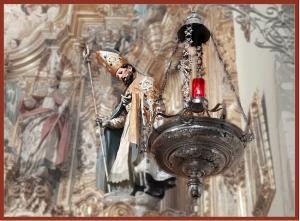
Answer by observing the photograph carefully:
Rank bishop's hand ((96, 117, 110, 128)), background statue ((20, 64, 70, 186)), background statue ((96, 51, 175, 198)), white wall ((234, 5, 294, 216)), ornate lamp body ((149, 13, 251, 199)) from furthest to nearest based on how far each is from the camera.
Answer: background statue ((20, 64, 70, 186)) → white wall ((234, 5, 294, 216)) → bishop's hand ((96, 117, 110, 128)) → background statue ((96, 51, 175, 198)) → ornate lamp body ((149, 13, 251, 199))

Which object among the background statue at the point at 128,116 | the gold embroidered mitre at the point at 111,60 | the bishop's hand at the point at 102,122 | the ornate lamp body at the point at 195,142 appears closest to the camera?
the ornate lamp body at the point at 195,142

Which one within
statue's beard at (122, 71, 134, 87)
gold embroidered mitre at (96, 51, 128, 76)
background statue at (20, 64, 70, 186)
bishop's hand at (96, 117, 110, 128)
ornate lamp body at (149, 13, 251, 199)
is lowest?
ornate lamp body at (149, 13, 251, 199)

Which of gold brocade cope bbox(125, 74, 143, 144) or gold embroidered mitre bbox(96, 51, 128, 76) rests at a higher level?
gold embroidered mitre bbox(96, 51, 128, 76)

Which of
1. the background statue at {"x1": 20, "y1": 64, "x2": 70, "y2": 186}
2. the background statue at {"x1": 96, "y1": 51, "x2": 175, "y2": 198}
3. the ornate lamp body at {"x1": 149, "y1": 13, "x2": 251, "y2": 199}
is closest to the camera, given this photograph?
the ornate lamp body at {"x1": 149, "y1": 13, "x2": 251, "y2": 199}

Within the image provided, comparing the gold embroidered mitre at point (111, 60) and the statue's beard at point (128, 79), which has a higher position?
the gold embroidered mitre at point (111, 60)

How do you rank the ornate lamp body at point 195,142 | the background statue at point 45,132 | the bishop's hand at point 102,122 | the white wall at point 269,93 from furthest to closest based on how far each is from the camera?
1. the background statue at point 45,132
2. the white wall at point 269,93
3. the bishop's hand at point 102,122
4. the ornate lamp body at point 195,142

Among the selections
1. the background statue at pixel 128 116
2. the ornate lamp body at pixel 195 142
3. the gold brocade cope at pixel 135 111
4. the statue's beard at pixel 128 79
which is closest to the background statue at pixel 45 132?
the background statue at pixel 128 116

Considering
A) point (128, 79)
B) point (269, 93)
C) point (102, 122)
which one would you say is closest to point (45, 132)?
point (269, 93)

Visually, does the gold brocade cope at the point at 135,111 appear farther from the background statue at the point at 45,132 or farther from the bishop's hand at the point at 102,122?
the background statue at the point at 45,132

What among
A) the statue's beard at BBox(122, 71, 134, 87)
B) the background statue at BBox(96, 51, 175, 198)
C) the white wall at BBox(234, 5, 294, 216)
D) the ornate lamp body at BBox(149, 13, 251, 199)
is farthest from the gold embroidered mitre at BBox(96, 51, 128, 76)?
the white wall at BBox(234, 5, 294, 216)

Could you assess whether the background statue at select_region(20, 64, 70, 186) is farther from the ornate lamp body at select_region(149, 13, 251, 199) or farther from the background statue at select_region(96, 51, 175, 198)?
the ornate lamp body at select_region(149, 13, 251, 199)

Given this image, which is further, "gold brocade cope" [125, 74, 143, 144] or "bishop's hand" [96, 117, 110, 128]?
"bishop's hand" [96, 117, 110, 128]

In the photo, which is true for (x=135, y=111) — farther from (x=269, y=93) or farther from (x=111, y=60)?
(x=269, y=93)

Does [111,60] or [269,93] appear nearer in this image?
[111,60]
